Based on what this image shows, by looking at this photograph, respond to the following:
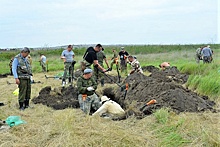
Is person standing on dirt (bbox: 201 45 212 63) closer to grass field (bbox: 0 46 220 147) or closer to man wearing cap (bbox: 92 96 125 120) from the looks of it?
grass field (bbox: 0 46 220 147)

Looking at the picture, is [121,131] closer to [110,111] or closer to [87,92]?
[110,111]

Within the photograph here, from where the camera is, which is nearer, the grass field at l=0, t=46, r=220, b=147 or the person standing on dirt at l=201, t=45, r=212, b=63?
the grass field at l=0, t=46, r=220, b=147

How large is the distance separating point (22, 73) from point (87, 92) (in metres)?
1.59

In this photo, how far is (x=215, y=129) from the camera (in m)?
4.76

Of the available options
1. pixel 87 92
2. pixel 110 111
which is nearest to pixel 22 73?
pixel 87 92

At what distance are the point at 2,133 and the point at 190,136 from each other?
2.99 meters

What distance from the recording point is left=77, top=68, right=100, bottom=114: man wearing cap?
6.80 m

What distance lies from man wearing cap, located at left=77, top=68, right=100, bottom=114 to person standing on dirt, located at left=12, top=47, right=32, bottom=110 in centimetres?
128

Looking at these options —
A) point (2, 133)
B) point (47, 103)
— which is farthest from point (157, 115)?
point (47, 103)

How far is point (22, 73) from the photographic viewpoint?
711cm

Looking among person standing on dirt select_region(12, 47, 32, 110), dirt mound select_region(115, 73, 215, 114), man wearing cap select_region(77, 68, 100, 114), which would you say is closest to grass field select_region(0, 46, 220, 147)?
dirt mound select_region(115, 73, 215, 114)

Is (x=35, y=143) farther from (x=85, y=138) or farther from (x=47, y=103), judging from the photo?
(x=47, y=103)

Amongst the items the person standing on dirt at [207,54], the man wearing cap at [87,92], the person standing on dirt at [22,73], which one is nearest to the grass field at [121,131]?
the man wearing cap at [87,92]

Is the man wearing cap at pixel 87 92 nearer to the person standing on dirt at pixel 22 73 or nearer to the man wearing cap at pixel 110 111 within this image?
the man wearing cap at pixel 110 111
